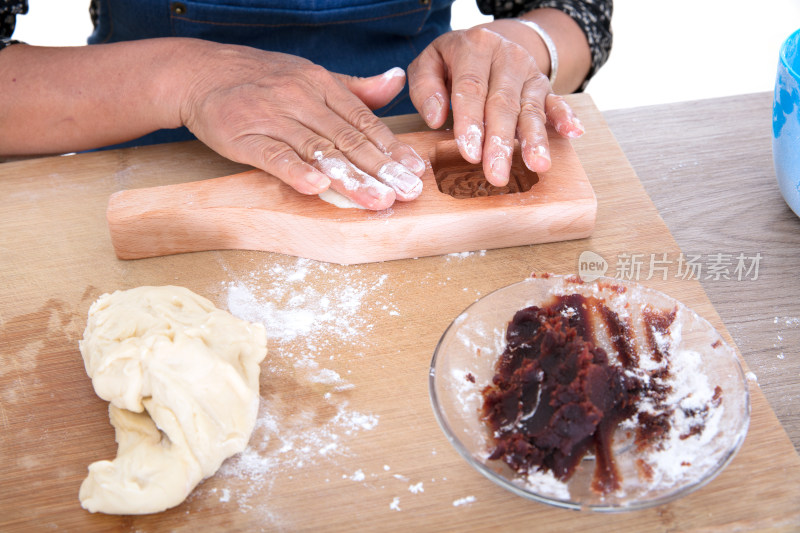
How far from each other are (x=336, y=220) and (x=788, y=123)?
99 centimetres

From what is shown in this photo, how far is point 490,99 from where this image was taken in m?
1.61

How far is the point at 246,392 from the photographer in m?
1.11

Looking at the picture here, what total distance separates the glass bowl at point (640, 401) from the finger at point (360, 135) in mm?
432

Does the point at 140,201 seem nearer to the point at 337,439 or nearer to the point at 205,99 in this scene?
the point at 205,99

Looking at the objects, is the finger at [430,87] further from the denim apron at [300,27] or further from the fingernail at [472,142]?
the denim apron at [300,27]

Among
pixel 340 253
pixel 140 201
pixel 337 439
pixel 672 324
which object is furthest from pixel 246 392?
pixel 672 324

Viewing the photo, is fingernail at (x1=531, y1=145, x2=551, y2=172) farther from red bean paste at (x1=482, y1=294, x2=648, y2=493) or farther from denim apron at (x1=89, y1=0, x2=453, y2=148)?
denim apron at (x1=89, y1=0, x2=453, y2=148)

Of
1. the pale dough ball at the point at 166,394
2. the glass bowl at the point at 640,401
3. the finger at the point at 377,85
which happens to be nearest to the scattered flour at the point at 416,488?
the glass bowl at the point at 640,401

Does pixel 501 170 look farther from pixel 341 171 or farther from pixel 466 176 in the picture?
pixel 341 171

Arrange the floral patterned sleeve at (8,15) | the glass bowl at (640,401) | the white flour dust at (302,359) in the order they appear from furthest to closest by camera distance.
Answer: the floral patterned sleeve at (8,15)
the white flour dust at (302,359)
the glass bowl at (640,401)

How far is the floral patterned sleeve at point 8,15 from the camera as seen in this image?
1.77 metres

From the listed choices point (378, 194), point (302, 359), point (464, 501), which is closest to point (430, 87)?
point (378, 194)

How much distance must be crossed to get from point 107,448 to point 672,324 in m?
1.01

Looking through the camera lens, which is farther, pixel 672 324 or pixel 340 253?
pixel 340 253
